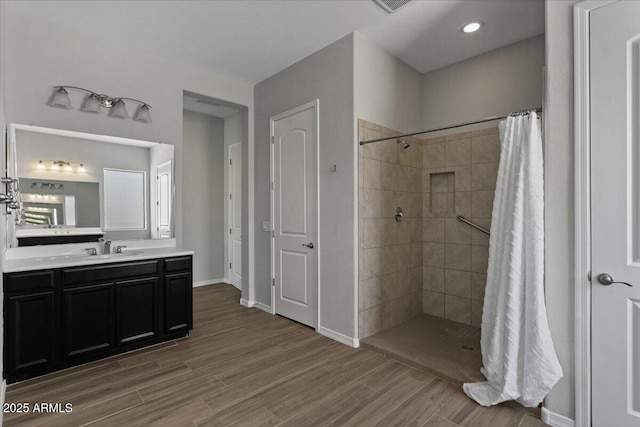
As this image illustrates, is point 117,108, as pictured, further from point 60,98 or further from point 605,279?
point 605,279

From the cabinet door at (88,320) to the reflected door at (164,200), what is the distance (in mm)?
882

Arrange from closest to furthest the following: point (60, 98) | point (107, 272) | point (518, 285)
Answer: point (518, 285), point (107, 272), point (60, 98)

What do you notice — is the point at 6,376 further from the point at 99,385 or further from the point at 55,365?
the point at 99,385

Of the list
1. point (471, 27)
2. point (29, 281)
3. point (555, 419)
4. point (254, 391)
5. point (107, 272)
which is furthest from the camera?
point (471, 27)

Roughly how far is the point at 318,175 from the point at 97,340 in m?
2.52

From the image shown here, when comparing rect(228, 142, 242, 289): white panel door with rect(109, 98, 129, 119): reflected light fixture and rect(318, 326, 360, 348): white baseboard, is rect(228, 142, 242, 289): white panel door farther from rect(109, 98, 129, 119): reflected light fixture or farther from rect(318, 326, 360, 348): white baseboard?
rect(318, 326, 360, 348): white baseboard

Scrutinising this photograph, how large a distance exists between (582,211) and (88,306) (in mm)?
3662

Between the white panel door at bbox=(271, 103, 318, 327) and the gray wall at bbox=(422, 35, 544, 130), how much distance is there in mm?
1612

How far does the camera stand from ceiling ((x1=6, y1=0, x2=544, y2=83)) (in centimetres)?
267

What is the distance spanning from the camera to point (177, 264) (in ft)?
10.5

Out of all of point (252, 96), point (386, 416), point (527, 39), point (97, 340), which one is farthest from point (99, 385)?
point (527, 39)

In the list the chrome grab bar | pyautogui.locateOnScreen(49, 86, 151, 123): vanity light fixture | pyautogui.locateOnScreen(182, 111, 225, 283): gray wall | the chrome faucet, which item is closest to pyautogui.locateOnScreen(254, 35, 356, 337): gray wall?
the chrome grab bar

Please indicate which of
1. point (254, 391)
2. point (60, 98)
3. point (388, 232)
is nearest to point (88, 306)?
point (254, 391)

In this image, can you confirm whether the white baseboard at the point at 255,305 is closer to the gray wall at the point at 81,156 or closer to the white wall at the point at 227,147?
the white wall at the point at 227,147
